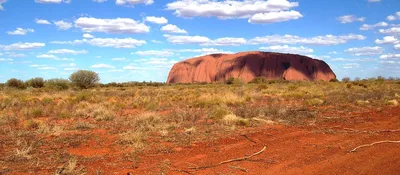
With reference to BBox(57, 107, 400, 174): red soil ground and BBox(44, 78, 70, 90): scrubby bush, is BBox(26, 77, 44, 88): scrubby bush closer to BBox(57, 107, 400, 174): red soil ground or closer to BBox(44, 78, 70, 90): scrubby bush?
BBox(44, 78, 70, 90): scrubby bush

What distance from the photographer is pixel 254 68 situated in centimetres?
9150

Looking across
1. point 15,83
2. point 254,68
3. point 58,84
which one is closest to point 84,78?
point 58,84

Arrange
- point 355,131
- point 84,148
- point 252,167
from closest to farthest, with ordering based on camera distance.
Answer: point 252,167, point 84,148, point 355,131

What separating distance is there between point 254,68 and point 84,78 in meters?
56.1

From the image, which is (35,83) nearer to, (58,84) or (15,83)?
(15,83)

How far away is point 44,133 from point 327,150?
24.0ft

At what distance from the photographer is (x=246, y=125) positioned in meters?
10.1

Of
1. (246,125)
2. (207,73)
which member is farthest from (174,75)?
(246,125)

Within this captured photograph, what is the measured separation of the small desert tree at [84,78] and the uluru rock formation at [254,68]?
4439cm

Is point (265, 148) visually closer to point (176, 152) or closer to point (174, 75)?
point (176, 152)

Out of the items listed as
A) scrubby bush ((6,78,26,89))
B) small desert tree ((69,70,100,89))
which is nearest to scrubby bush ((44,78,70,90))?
small desert tree ((69,70,100,89))

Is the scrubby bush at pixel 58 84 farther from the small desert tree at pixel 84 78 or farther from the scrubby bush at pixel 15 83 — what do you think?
the scrubby bush at pixel 15 83

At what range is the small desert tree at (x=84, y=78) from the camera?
43647 millimetres

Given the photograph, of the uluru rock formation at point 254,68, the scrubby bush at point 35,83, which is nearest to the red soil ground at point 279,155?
the scrubby bush at point 35,83
